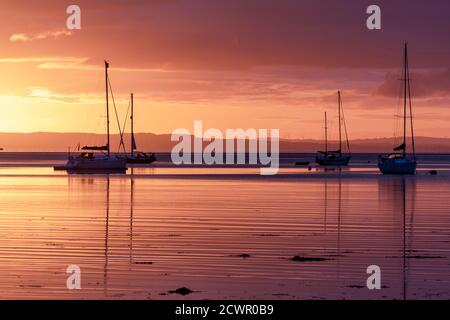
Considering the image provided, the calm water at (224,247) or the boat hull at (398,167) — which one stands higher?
the boat hull at (398,167)

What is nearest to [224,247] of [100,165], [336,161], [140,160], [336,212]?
[336,212]

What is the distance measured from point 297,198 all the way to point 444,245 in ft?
83.2

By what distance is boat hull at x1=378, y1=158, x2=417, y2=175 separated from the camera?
3969 inches

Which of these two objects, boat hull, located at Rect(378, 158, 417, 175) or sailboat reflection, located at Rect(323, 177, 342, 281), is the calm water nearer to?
sailboat reflection, located at Rect(323, 177, 342, 281)

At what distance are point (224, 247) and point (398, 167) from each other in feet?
247

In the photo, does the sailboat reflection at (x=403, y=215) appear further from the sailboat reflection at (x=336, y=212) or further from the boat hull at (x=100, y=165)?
the boat hull at (x=100, y=165)

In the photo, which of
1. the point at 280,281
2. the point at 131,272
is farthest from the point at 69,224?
the point at 280,281

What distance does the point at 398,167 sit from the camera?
330 ft

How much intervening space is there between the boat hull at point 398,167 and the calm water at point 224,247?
50222mm

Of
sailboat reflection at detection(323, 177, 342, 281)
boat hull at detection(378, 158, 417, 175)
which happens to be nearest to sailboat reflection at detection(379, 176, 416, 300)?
sailboat reflection at detection(323, 177, 342, 281)

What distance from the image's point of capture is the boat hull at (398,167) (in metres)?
101

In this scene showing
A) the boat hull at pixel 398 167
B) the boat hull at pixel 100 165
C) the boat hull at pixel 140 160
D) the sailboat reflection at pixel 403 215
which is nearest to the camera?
the sailboat reflection at pixel 403 215

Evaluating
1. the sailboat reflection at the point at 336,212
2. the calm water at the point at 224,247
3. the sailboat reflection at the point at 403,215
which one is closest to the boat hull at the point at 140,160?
the sailboat reflection at the point at 403,215
